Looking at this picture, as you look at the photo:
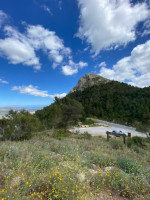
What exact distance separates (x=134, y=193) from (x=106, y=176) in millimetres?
618

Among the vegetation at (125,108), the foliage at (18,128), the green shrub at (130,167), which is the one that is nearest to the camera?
the green shrub at (130,167)

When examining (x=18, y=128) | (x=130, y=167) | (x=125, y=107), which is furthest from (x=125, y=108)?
(x=130, y=167)

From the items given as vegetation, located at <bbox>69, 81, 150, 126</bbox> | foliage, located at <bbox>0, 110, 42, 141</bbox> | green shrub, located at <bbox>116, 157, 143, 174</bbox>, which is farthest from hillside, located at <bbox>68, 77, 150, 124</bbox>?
foliage, located at <bbox>0, 110, 42, 141</bbox>

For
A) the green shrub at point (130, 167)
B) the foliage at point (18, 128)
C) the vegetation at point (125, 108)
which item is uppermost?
the vegetation at point (125, 108)

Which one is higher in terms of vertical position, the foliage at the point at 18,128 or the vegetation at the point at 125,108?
the vegetation at the point at 125,108

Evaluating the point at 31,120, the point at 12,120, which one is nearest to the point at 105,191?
the point at 31,120

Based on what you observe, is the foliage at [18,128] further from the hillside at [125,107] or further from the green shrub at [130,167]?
the hillside at [125,107]

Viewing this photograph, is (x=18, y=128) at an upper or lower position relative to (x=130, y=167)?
upper

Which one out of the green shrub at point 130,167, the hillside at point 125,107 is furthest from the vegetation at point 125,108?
the green shrub at point 130,167

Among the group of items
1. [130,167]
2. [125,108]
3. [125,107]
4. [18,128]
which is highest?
[125,107]

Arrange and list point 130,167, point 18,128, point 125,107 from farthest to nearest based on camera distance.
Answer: point 125,107
point 18,128
point 130,167

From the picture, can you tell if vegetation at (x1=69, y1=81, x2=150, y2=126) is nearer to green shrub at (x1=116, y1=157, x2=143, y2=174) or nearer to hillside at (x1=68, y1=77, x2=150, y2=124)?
hillside at (x1=68, y1=77, x2=150, y2=124)

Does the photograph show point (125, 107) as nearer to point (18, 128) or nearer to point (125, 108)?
point (125, 108)

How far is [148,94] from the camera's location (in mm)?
38156
